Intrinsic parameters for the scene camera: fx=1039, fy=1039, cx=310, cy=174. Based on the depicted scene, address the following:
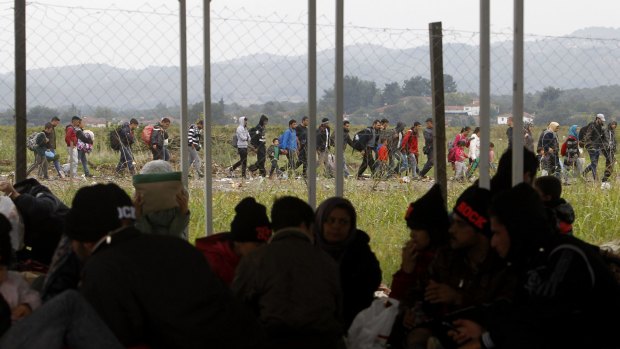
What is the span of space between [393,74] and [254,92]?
6.15ft

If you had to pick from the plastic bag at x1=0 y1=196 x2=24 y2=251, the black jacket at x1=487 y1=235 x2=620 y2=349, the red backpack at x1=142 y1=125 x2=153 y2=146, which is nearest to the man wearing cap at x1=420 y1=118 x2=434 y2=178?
the red backpack at x1=142 y1=125 x2=153 y2=146

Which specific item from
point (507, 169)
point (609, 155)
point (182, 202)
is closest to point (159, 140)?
point (609, 155)

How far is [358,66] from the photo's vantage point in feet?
28.6

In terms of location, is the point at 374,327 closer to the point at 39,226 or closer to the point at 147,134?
the point at 39,226

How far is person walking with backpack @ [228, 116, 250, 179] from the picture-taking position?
1430 cm

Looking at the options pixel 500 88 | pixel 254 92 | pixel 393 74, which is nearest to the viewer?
pixel 500 88

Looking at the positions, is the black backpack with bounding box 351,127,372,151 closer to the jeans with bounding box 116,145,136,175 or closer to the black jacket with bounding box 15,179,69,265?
the jeans with bounding box 116,145,136,175

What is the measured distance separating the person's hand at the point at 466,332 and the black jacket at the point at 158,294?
3.61 ft

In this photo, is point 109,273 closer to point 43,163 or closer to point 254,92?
point 254,92

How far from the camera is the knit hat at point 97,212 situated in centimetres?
369

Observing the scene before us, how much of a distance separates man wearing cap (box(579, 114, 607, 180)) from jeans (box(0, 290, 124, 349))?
9.21 metres

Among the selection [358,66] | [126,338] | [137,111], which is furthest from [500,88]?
[126,338]

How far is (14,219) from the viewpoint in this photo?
17.7 ft

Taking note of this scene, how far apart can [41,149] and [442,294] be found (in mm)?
11104
